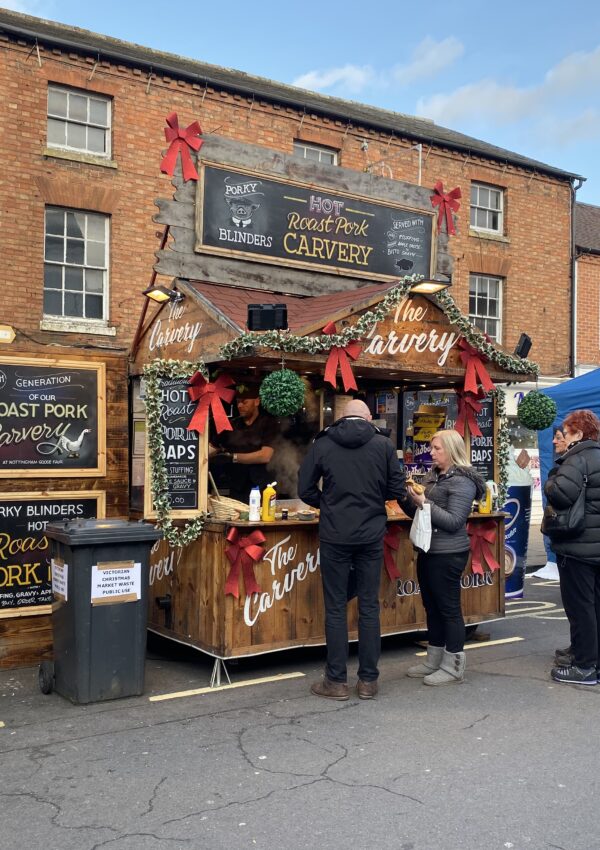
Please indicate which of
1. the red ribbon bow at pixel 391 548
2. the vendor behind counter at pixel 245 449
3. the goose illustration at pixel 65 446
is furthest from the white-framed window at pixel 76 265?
the red ribbon bow at pixel 391 548

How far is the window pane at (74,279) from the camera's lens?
13680 mm

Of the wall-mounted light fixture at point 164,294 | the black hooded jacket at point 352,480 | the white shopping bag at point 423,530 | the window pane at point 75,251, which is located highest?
the window pane at point 75,251

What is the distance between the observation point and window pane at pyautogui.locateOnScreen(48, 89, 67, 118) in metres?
13.5

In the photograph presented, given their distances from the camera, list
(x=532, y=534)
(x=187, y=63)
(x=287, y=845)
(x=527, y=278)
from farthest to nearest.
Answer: (x=527, y=278), (x=532, y=534), (x=187, y=63), (x=287, y=845)

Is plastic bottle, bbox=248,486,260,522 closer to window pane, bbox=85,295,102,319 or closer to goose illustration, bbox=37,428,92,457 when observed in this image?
goose illustration, bbox=37,428,92,457

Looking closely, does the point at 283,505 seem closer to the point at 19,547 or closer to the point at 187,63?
the point at 19,547

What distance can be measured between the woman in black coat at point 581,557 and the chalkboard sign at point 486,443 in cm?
208

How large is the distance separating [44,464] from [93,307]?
25.2 ft

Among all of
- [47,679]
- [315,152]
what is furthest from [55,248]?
[47,679]

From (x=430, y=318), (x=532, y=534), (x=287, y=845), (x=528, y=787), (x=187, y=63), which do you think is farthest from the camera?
(x=532, y=534)

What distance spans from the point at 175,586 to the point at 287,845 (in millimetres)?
3341

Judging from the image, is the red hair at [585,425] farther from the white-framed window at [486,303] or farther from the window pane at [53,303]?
the white-framed window at [486,303]

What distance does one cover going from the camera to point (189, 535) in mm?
6227

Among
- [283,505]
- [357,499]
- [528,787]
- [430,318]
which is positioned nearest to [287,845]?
[528,787]
